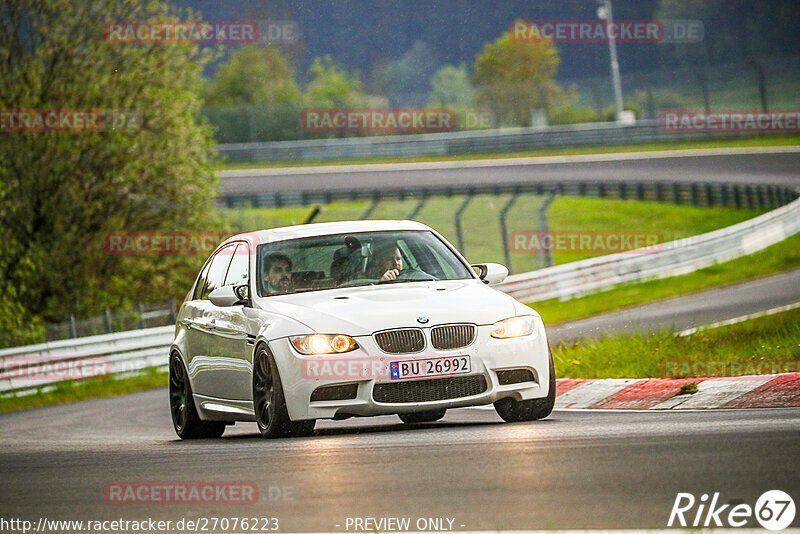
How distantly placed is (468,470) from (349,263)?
3.47 metres

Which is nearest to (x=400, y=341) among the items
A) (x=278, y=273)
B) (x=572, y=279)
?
(x=278, y=273)

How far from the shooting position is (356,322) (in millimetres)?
9234

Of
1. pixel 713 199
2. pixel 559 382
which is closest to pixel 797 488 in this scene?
pixel 559 382

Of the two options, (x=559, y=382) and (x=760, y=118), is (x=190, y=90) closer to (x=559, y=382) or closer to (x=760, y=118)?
(x=559, y=382)

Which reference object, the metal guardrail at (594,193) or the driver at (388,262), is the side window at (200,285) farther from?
the metal guardrail at (594,193)

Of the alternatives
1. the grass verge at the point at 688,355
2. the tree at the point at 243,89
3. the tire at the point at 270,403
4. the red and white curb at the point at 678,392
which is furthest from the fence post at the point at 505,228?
the tree at the point at 243,89

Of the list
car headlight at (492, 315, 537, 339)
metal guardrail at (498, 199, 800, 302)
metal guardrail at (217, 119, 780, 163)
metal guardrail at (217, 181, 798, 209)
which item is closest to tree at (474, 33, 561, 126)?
metal guardrail at (217, 119, 780, 163)

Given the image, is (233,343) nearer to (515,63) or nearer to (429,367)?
(429,367)

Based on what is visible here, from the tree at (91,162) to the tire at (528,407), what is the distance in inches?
769

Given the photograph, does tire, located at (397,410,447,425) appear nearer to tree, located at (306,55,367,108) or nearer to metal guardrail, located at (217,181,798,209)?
metal guardrail, located at (217,181,798,209)

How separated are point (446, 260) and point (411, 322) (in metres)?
1.54

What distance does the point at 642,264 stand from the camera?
28922 mm

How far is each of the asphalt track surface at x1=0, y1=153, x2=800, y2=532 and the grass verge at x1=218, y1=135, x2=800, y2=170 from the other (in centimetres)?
3960

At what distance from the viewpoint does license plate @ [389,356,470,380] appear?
9141 mm
